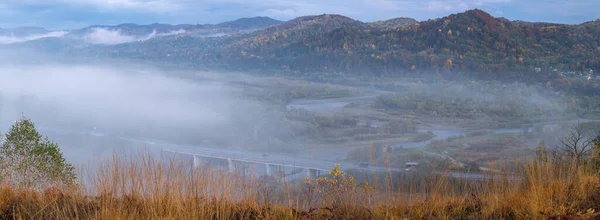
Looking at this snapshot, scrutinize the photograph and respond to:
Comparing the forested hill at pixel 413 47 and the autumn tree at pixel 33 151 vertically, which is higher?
the forested hill at pixel 413 47

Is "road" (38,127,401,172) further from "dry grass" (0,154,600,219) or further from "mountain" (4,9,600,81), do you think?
"mountain" (4,9,600,81)

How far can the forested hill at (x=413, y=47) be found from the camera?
134 feet

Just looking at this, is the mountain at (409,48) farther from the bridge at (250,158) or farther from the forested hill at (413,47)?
the bridge at (250,158)

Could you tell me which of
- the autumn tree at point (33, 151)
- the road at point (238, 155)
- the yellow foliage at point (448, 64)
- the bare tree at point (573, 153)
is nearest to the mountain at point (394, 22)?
the yellow foliage at point (448, 64)

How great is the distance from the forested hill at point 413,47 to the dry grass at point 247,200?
119 ft

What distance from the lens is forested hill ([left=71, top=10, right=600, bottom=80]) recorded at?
40.9 metres

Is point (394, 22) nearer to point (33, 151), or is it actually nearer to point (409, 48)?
point (409, 48)

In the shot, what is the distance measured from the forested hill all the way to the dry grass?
36264mm

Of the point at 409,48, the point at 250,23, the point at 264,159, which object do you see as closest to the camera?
the point at 264,159

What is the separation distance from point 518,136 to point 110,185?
91.4 feet

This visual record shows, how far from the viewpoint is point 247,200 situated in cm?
368

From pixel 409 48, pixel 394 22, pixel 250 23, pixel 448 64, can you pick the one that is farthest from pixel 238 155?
pixel 250 23

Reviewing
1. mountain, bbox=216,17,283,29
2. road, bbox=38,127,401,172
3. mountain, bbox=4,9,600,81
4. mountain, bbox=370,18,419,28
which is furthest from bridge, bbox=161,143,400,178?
→ mountain, bbox=216,17,283,29

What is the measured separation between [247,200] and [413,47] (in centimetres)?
5019
